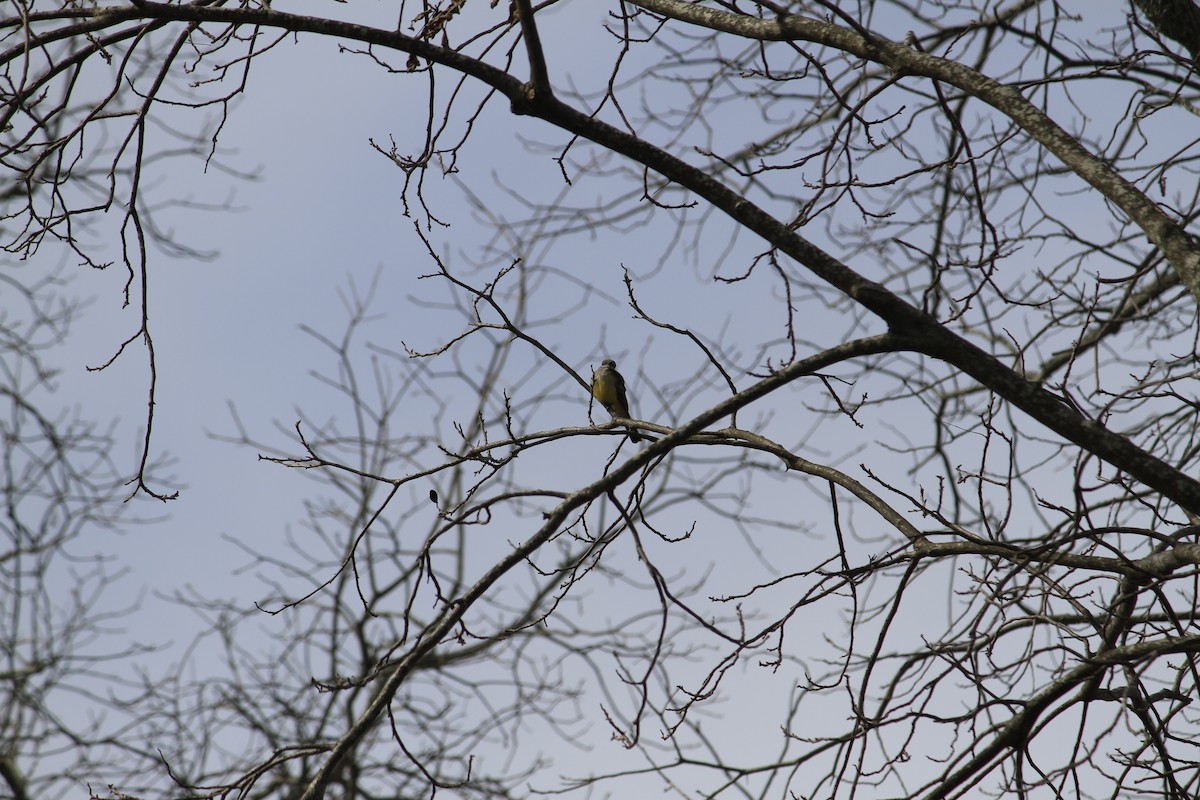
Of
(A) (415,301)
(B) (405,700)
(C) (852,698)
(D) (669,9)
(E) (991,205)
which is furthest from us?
(B) (405,700)

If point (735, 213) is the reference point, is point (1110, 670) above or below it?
below

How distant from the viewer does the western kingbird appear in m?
6.18

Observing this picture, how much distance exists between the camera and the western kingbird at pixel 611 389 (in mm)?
6181

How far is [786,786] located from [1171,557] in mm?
1516

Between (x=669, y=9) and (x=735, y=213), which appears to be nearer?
(x=735, y=213)

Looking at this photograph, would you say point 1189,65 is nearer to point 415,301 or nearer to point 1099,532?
point 1099,532

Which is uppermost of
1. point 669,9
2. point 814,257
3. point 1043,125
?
point 669,9

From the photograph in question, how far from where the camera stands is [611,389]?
6488 mm

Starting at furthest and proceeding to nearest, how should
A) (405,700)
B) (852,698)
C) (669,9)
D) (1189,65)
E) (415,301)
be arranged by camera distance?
(405,700) → (415,301) → (669,9) → (1189,65) → (852,698)

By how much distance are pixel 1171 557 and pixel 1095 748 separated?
0.78 m

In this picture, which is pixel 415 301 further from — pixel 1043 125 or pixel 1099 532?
pixel 1099 532

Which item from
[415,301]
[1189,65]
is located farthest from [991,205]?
[415,301]

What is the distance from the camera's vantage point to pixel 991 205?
5695 millimetres

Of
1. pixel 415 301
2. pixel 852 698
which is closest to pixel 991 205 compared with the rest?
pixel 852 698
